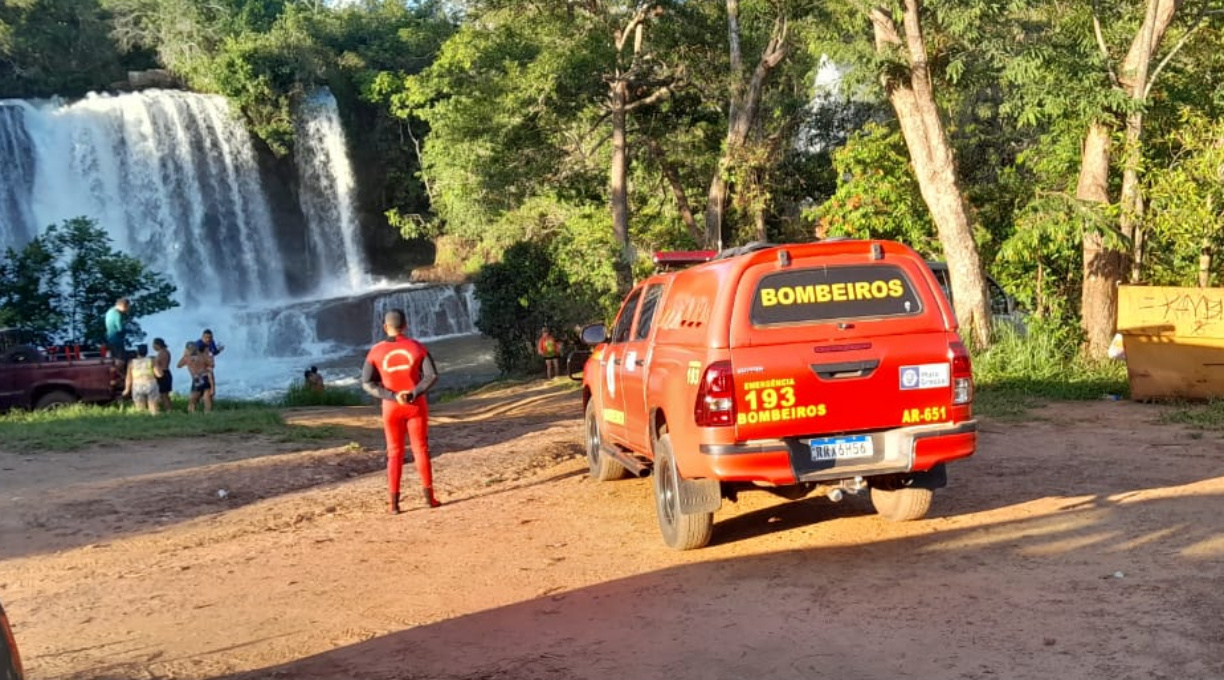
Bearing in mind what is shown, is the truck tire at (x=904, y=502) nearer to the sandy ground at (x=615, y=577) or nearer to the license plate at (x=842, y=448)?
the sandy ground at (x=615, y=577)

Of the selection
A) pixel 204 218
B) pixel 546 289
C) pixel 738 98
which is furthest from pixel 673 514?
pixel 204 218

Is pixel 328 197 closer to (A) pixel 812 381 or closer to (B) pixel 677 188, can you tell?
(B) pixel 677 188

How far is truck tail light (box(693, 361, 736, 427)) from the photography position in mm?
6664

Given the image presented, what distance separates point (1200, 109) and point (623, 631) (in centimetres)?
1468

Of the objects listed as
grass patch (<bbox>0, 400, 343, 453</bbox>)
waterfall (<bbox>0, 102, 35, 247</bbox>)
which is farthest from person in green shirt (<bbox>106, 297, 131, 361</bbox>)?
waterfall (<bbox>0, 102, 35, 247</bbox>)

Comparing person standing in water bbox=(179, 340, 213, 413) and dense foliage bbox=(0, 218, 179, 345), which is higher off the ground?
dense foliage bbox=(0, 218, 179, 345)

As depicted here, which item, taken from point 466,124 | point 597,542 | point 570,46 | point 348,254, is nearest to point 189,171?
point 348,254

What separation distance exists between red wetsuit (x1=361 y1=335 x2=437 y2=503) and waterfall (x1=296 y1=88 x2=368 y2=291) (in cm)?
3674

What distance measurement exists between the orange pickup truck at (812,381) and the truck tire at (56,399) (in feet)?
50.2

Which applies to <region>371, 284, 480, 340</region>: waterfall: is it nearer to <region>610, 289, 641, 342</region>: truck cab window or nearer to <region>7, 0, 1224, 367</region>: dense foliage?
<region>7, 0, 1224, 367</region>: dense foliage

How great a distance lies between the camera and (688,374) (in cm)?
697

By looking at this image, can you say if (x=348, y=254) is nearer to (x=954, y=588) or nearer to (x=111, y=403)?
(x=111, y=403)

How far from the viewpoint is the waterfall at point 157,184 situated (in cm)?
3669

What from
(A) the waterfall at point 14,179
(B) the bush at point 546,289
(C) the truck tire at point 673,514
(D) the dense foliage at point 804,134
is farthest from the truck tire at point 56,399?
(A) the waterfall at point 14,179
